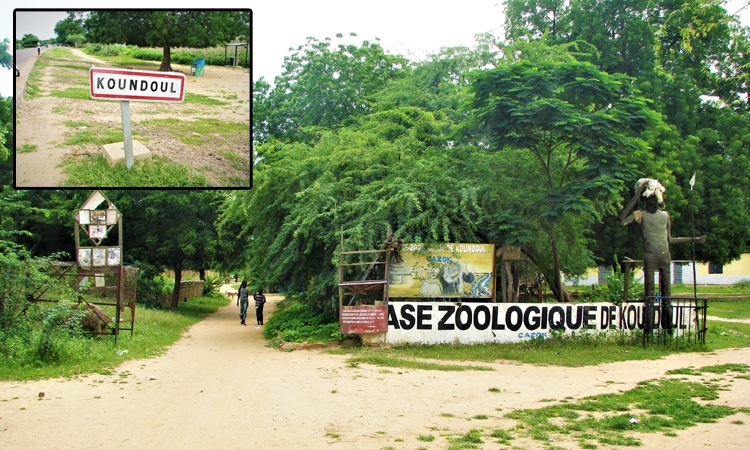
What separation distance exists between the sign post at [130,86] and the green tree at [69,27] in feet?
1.74

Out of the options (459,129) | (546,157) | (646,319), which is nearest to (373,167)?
(459,129)

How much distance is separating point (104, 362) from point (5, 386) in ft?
8.76

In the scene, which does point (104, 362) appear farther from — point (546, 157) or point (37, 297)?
point (546, 157)

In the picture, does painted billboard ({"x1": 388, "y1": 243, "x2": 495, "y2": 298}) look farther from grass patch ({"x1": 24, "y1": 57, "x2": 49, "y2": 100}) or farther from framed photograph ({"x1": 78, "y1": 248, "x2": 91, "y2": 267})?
grass patch ({"x1": 24, "y1": 57, "x2": 49, "y2": 100})

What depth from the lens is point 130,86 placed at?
680 cm

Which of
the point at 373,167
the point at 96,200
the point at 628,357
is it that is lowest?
the point at 628,357

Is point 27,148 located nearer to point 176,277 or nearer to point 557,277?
point 557,277

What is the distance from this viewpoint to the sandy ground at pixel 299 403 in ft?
26.1

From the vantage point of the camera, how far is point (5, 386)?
A: 10.9 metres

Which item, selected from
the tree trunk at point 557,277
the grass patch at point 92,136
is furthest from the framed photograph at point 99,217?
the tree trunk at point 557,277

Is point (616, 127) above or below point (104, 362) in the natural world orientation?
above

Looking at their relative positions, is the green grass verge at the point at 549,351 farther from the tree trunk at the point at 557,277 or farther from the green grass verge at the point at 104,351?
the green grass verge at the point at 104,351

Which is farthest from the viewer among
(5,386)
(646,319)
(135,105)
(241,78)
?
(646,319)

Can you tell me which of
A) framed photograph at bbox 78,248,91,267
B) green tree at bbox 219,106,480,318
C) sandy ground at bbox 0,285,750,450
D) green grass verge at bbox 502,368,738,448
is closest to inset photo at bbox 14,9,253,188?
sandy ground at bbox 0,285,750,450
